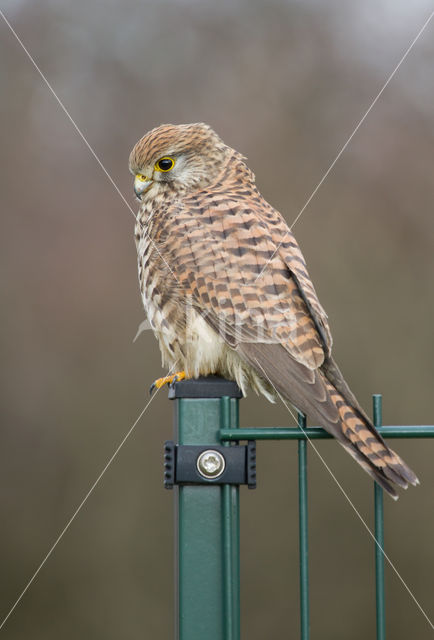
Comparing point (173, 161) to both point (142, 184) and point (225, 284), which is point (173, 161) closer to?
point (142, 184)

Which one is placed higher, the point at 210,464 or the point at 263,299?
the point at 263,299

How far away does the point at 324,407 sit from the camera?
5.60 feet

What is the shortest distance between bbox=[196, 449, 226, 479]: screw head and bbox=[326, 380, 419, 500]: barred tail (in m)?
0.24

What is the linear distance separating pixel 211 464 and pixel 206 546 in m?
0.15

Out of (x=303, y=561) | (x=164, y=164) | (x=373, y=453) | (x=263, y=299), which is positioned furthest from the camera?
(x=164, y=164)

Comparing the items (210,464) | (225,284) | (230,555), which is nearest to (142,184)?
(225,284)

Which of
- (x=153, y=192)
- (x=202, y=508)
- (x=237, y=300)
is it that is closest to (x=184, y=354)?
(x=237, y=300)

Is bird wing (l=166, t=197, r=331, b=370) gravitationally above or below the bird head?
below

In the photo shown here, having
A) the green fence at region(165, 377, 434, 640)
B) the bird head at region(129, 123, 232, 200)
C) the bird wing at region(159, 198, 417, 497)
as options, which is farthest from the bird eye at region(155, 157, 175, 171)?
the green fence at region(165, 377, 434, 640)

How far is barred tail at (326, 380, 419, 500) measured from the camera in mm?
1559

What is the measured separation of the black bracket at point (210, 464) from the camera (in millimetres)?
1541

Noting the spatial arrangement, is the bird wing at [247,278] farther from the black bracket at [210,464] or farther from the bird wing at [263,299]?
the black bracket at [210,464]

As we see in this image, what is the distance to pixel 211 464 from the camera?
1543 millimetres

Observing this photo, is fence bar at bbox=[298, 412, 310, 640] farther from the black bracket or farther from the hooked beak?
the hooked beak
